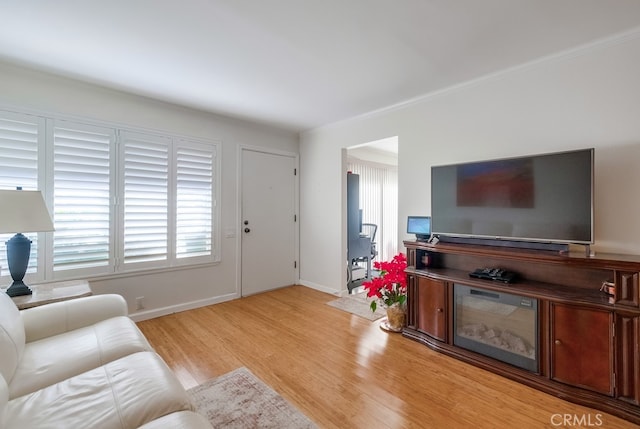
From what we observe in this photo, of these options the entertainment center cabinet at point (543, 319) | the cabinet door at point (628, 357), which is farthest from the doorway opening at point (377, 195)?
the cabinet door at point (628, 357)

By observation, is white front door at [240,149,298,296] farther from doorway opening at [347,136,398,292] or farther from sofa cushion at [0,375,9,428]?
sofa cushion at [0,375,9,428]

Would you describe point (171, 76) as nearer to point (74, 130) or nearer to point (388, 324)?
point (74, 130)

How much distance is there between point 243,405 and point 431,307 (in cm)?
169

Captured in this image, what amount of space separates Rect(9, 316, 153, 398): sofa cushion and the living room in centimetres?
144

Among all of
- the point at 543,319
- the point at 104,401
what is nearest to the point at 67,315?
the point at 104,401

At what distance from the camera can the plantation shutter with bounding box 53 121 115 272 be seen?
101 inches

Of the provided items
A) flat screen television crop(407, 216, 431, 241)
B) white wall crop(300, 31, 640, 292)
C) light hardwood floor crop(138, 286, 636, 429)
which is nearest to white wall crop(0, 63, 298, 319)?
light hardwood floor crop(138, 286, 636, 429)

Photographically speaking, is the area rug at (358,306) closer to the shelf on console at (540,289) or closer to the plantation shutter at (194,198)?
the shelf on console at (540,289)

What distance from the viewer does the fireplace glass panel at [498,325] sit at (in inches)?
77.4

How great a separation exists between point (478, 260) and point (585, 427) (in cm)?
123

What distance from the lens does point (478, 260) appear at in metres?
2.50

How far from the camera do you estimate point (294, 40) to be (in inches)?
78.4

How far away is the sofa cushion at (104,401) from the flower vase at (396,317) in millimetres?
2081

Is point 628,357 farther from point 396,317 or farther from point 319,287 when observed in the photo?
point 319,287
